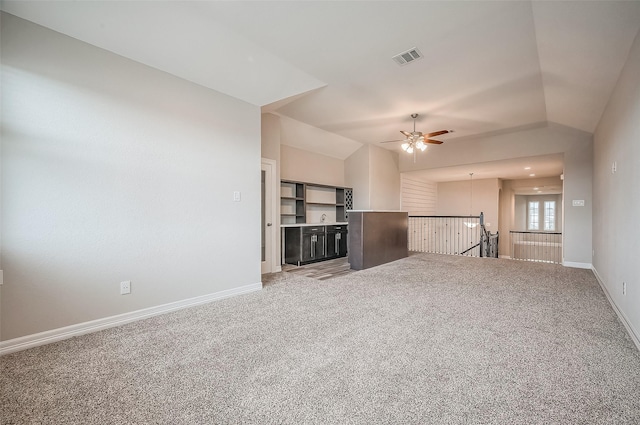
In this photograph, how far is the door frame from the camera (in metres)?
4.96

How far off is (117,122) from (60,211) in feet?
3.33

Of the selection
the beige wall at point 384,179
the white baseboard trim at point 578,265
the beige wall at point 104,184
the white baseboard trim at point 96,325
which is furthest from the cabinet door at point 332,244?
the white baseboard trim at point 578,265

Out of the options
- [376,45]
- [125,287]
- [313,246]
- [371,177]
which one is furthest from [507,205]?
[125,287]

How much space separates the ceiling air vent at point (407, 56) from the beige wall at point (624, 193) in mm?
1859

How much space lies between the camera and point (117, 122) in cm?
274

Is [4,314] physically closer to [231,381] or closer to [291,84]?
[231,381]

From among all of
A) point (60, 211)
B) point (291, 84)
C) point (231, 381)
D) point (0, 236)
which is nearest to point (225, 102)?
point (291, 84)

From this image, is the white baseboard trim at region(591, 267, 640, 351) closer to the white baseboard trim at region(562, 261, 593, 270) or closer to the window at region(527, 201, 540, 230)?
the white baseboard trim at region(562, 261, 593, 270)

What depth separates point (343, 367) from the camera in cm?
191

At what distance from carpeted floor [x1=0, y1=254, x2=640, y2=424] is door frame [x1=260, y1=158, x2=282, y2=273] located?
5.57ft

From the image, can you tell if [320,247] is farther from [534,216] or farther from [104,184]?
[534,216]

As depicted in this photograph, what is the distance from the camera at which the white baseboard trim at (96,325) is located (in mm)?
2221

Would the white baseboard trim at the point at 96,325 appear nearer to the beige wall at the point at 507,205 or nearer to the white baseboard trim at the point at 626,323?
the white baseboard trim at the point at 626,323

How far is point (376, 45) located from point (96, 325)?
163 inches
